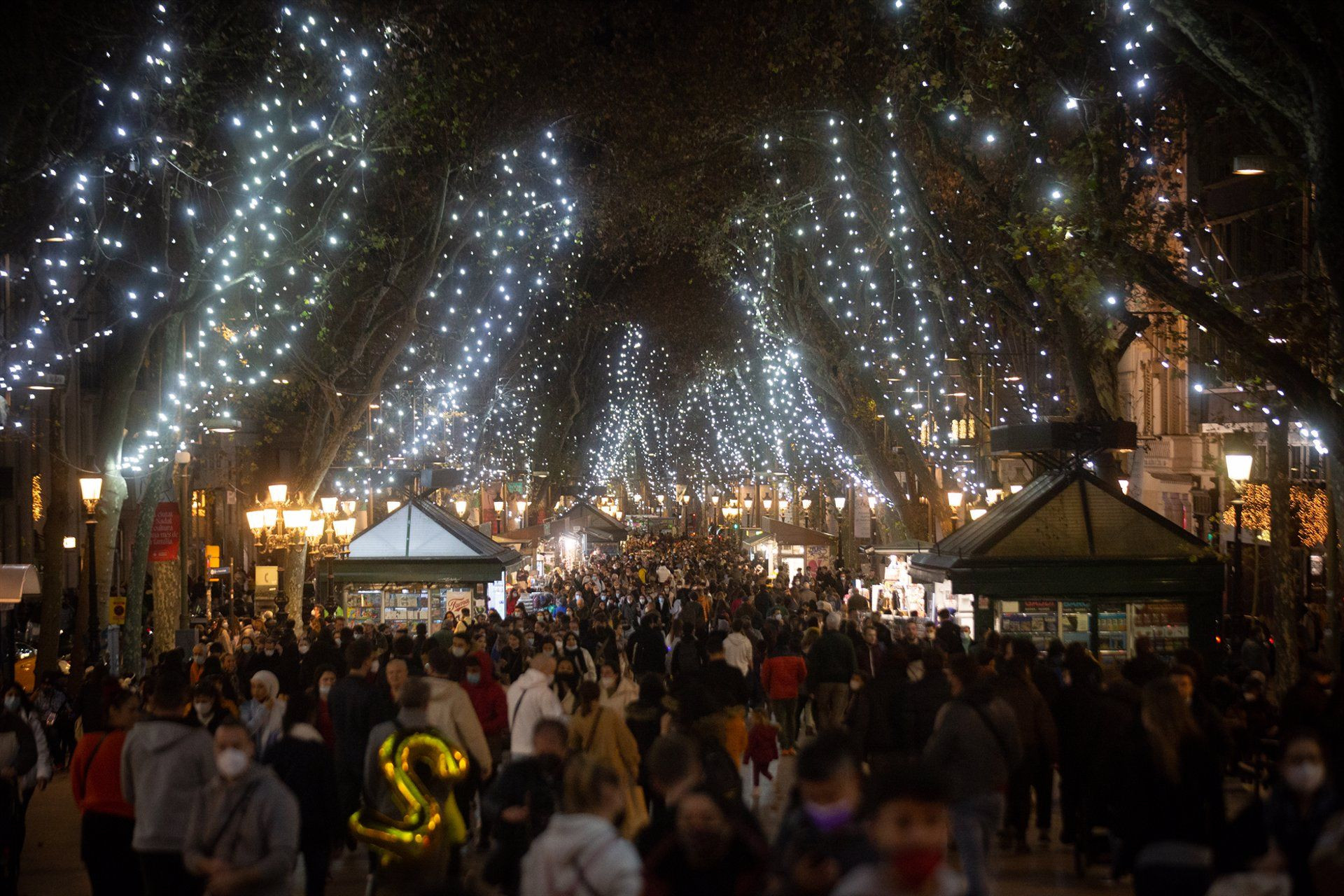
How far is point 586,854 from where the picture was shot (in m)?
→ 5.21

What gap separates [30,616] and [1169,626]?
74.2ft

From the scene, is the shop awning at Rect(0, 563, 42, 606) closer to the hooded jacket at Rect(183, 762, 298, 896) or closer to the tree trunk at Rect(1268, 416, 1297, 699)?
the hooded jacket at Rect(183, 762, 298, 896)

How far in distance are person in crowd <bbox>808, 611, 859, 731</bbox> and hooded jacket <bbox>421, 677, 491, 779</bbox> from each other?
5.79m

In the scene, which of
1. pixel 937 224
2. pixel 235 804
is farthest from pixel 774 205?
pixel 235 804

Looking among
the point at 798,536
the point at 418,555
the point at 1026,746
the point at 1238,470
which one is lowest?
the point at 1026,746

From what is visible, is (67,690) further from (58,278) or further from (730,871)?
(730,871)

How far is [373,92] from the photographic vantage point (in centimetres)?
2295

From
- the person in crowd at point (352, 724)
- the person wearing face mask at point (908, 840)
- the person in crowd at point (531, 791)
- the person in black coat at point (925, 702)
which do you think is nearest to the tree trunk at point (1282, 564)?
the person in black coat at point (925, 702)

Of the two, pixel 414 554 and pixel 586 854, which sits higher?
pixel 414 554

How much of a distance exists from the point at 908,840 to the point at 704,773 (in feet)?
9.77

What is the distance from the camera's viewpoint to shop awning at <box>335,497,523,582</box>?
2158cm

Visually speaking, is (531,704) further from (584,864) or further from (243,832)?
(584,864)

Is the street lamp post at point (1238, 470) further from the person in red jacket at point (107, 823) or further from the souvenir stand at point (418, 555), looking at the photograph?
the person in red jacket at point (107, 823)

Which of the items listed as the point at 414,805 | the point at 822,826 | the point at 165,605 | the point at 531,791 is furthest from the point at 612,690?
the point at 165,605
